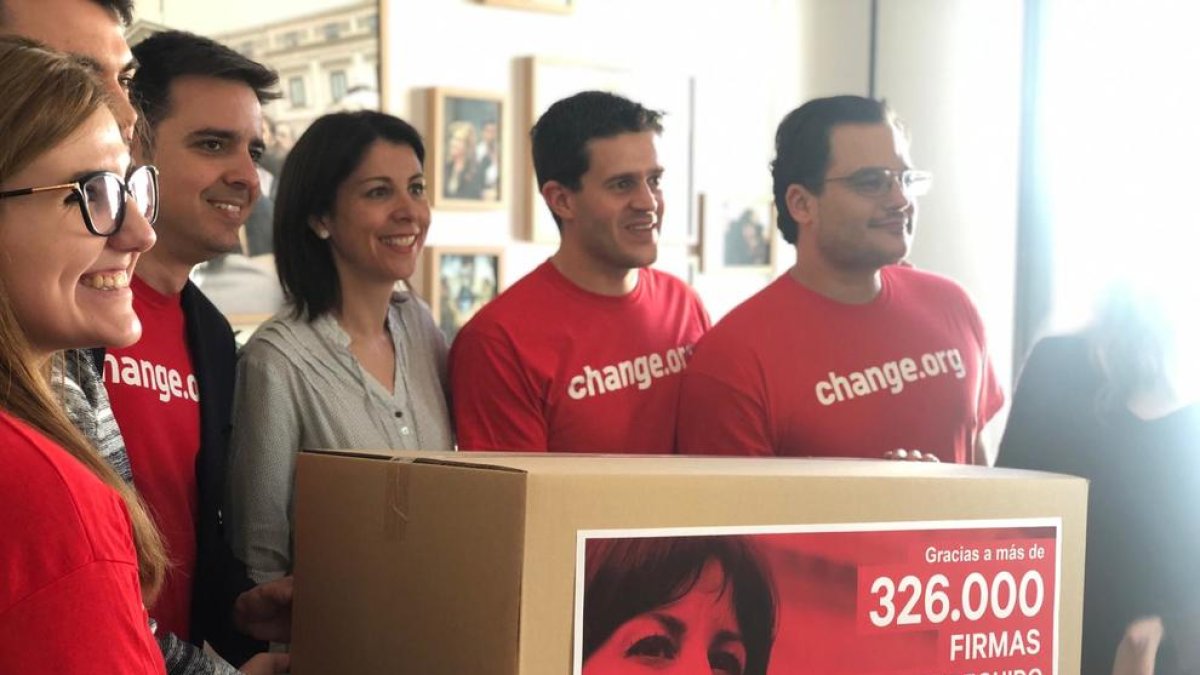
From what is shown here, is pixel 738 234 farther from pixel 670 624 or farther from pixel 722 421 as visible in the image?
pixel 670 624

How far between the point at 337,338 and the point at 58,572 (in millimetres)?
1144

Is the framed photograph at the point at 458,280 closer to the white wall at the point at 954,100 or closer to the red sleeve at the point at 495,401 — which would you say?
the red sleeve at the point at 495,401

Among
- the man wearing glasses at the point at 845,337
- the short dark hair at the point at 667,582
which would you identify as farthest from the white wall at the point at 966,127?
the short dark hair at the point at 667,582

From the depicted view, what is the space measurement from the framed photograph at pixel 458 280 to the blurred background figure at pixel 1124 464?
1.47 meters

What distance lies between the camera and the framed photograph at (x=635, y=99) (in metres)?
3.27

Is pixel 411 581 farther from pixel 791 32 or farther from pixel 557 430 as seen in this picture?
pixel 791 32

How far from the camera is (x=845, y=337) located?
2.09 meters

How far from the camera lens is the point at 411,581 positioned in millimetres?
1084

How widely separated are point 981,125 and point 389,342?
2147 millimetres

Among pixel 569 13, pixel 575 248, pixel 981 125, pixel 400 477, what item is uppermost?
pixel 569 13

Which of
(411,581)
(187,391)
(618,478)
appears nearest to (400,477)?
(411,581)

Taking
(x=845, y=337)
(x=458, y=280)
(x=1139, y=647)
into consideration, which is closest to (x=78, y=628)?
(x=845, y=337)

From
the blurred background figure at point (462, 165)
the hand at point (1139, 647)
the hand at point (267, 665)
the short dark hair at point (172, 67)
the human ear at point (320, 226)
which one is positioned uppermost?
the short dark hair at point (172, 67)

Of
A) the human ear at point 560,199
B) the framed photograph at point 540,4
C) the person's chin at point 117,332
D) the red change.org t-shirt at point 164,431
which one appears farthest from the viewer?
the framed photograph at point 540,4
